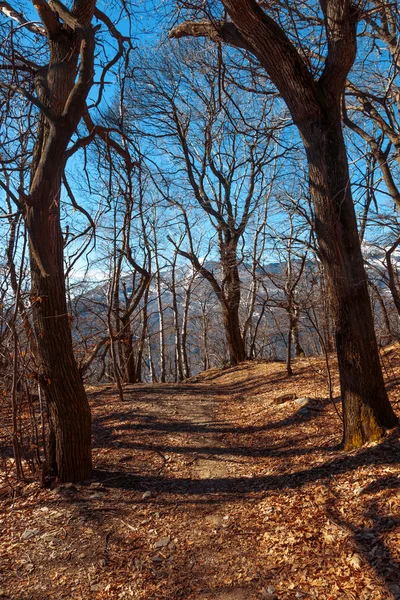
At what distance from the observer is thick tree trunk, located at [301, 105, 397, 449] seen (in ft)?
12.5

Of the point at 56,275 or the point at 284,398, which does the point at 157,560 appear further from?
the point at 284,398

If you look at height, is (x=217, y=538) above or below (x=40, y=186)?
below

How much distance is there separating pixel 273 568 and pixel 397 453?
152cm

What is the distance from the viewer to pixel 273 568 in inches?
101

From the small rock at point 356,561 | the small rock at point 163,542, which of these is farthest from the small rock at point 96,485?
the small rock at point 356,561

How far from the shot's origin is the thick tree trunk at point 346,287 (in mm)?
3805

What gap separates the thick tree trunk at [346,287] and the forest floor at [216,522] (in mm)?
252

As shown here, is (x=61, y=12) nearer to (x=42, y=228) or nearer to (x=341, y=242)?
(x=42, y=228)

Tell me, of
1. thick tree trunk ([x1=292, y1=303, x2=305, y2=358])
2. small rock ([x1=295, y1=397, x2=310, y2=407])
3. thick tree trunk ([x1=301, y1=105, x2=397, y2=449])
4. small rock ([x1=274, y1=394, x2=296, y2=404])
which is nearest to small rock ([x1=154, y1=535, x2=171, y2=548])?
thick tree trunk ([x1=301, y1=105, x2=397, y2=449])

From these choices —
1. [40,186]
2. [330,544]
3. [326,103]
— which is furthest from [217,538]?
[326,103]

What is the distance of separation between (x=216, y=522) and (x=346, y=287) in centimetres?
240

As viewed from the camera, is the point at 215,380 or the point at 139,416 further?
the point at 215,380

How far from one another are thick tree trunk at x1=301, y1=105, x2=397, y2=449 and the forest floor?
252 millimetres

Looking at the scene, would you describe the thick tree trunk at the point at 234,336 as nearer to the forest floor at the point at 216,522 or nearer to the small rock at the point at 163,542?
the forest floor at the point at 216,522
